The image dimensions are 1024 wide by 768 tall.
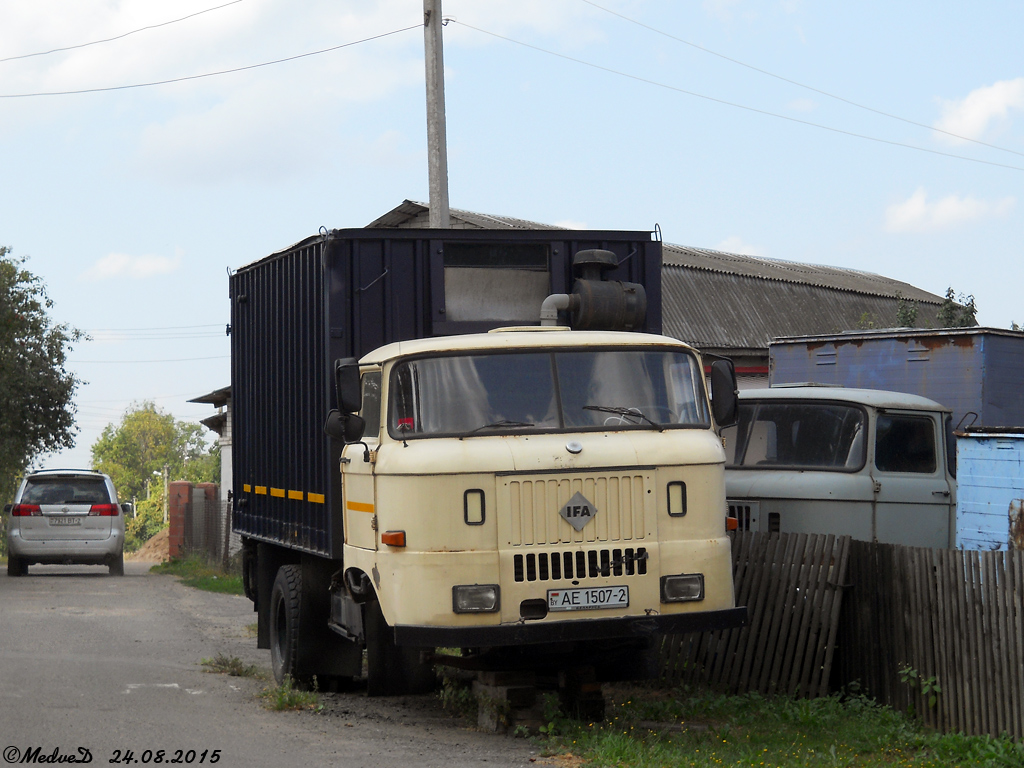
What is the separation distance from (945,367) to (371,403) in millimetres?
7257

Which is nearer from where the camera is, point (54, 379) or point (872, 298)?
point (54, 379)

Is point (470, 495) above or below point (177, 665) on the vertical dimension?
above

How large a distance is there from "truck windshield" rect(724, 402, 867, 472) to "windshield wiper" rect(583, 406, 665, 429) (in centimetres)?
341

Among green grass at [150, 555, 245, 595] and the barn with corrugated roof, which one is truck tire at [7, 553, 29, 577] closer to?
green grass at [150, 555, 245, 595]

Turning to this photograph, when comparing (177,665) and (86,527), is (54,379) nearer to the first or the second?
(86,527)

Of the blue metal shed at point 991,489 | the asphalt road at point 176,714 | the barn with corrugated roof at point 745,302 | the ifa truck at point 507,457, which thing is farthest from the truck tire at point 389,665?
the barn with corrugated roof at point 745,302

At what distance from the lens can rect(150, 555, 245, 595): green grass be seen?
21.6m

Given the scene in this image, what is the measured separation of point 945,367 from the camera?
1346cm

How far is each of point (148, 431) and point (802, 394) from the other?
5032 inches

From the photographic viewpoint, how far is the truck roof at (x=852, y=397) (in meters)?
11.2

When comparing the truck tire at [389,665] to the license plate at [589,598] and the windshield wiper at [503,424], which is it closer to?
the license plate at [589,598]

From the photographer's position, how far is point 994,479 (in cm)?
881

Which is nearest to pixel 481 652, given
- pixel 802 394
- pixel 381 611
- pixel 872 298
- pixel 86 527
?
pixel 381 611

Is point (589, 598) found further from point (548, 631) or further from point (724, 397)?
point (724, 397)
